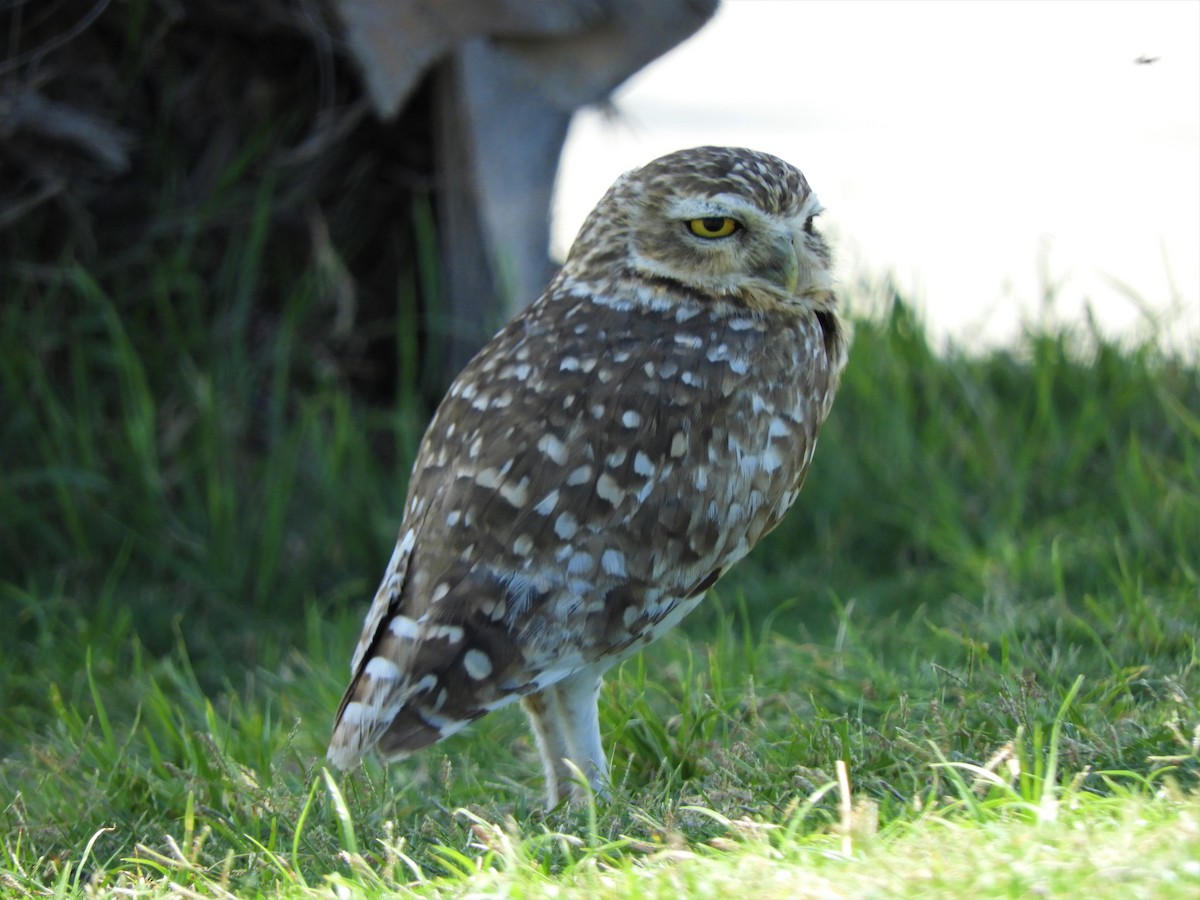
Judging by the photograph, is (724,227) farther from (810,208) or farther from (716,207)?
(810,208)

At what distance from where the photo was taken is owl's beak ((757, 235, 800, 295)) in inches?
122

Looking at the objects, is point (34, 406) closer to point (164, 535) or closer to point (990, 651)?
point (164, 535)

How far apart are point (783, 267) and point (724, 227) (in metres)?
0.16

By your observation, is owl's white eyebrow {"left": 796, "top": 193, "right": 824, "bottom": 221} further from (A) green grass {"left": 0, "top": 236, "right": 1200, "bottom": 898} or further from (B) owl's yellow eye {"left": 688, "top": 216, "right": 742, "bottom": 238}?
(A) green grass {"left": 0, "top": 236, "right": 1200, "bottom": 898}

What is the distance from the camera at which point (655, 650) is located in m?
4.18

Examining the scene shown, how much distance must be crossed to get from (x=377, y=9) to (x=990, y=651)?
304cm

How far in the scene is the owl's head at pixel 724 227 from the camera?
307 centimetres

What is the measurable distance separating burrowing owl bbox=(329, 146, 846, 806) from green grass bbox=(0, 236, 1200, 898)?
0.27m

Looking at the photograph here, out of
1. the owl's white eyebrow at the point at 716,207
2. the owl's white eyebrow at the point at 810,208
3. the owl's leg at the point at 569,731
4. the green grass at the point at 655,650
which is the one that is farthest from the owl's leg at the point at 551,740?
the owl's white eyebrow at the point at 810,208

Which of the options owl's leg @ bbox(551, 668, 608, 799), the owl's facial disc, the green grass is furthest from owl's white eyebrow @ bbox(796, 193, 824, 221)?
owl's leg @ bbox(551, 668, 608, 799)

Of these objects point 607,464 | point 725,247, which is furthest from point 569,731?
point 725,247

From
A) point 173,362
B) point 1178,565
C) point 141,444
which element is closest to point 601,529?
point 1178,565

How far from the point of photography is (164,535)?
4.92 metres

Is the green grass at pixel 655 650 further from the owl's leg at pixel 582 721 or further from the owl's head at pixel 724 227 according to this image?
the owl's head at pixel 724 227
